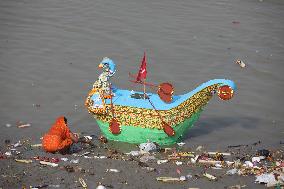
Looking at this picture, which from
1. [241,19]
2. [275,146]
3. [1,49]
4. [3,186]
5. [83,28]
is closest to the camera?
[3,186]

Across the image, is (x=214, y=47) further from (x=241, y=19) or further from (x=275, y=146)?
(x=275, y=146)

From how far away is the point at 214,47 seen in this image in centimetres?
1731

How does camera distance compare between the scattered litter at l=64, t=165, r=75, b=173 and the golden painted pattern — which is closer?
the scattered litter at l=64, t=165, r=75, b=173

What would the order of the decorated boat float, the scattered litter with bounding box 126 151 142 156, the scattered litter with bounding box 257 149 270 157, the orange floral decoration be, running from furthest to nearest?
the scattered litter with bounding box 257 149 270 157, the scattered litter with bounding box 126 151 142 156, the decorated boat float, the orange floral decoration

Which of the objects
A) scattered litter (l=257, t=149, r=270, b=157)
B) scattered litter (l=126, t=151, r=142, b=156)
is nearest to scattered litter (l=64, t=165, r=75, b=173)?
scattered litter (l=126, t=151, r=142, b=156)

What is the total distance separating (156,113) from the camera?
1054 centimetres

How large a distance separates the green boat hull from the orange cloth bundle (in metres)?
0.89

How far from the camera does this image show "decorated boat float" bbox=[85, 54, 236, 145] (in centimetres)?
1055

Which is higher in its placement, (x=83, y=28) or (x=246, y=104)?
(x=83, y=28)

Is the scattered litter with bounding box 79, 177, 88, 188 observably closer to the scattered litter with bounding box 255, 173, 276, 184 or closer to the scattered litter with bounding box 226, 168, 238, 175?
the scattered litter with bounding box 226, 168, 238, 175

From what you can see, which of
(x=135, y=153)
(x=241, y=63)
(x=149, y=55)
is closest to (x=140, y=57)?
(x=149, y=55)

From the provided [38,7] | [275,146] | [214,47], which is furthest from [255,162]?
[38,7]

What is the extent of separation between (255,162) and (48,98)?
6.43m

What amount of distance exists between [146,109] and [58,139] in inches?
82.9
